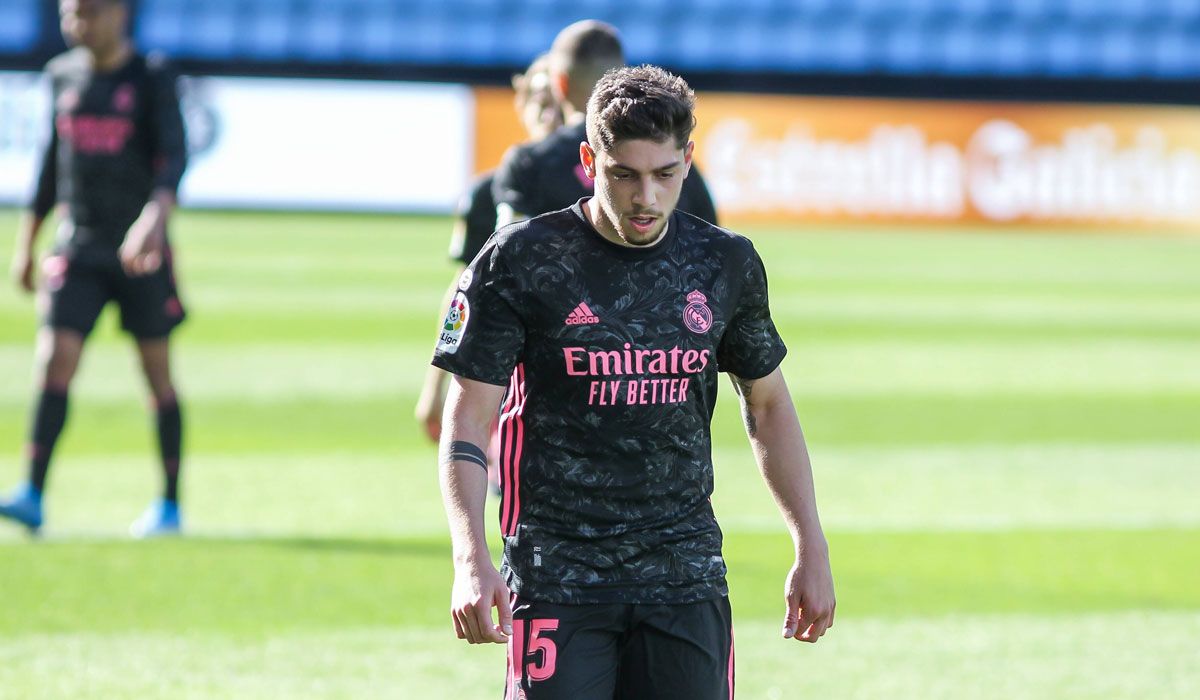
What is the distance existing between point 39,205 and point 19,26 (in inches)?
802

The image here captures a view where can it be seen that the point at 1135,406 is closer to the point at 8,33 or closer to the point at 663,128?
the point at 663,128

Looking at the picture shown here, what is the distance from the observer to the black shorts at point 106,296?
6.78m

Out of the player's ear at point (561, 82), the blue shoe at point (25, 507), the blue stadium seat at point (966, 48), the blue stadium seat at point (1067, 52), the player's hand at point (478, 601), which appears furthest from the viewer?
the blue stadium seat at point (1067, 52)

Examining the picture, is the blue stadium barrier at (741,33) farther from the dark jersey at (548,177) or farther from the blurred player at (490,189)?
the dark jersey at (548,177)

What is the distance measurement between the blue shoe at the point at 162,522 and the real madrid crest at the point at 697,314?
4.28 metres

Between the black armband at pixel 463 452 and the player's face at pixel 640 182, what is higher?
the player's face at pixel 640 182

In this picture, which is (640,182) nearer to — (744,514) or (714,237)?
(714,237)

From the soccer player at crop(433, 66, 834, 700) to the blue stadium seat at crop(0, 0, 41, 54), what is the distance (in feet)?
81.1

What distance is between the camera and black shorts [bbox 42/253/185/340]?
267 inches

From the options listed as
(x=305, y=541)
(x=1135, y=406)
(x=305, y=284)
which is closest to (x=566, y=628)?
(x=305, y=541)

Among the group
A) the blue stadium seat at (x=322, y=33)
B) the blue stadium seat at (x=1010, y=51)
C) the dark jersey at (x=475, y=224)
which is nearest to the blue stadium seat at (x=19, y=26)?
the blue stadium seat at (x=322, y=33)

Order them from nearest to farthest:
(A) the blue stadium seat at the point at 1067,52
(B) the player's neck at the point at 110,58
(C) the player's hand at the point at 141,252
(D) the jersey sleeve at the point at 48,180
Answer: (C) the player's hand at the point at 141,252
(B) the player's neck at the point at 110,58
(D) the jersey sleeve at the point at 48,180
(A) the blue stadium seat at the point at 1067,52

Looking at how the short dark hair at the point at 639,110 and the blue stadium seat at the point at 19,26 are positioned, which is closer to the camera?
the short dark hair at the point at 639,110

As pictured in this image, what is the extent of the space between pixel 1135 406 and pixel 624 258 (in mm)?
8503
